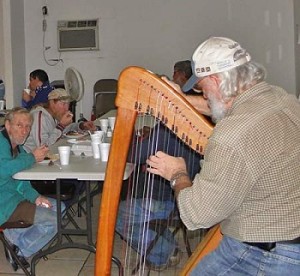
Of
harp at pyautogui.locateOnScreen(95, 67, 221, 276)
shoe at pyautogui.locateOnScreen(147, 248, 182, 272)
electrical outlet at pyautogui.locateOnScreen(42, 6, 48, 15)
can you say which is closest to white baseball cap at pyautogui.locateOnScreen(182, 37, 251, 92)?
harp at pyautogui.locateOnScreen(95, 67, 221, 276)

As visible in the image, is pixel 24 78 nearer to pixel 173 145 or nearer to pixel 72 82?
pixel 72 82

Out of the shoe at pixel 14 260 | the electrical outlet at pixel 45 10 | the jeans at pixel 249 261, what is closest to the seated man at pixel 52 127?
the shoe at pixel 14 260

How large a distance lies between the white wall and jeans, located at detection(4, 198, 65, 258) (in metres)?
4.61

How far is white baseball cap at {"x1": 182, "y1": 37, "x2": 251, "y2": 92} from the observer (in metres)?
1.45

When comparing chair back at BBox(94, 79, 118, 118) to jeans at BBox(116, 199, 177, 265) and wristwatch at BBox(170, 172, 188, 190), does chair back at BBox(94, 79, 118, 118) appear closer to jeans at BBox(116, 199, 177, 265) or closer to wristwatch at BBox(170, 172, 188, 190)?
jeans at BBox(116, 199, 177, 265)

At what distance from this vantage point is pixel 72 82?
4480 millimetres

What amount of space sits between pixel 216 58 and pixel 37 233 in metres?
1.85

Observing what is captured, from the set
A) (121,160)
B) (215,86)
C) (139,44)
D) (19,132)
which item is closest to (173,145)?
(121,160)

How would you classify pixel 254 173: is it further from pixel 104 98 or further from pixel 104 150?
pixel 104 98

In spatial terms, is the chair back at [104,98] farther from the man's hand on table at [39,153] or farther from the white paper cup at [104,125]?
the man's hand on table at [39,153]

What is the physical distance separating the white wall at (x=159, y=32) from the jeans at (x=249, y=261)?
5.73m

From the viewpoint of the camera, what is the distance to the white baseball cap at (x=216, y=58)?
1.45 metres

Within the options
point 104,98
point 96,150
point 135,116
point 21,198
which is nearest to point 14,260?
point 21,198

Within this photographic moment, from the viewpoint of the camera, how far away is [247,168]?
1.37 meters
